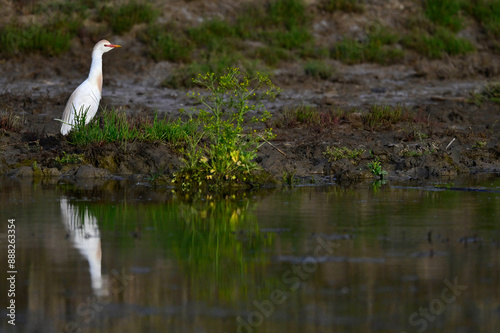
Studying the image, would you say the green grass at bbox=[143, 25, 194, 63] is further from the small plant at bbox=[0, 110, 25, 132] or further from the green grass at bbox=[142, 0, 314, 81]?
the small plant at bbox=[0, 110, 25, 132]

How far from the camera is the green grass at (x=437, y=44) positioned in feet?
68.7

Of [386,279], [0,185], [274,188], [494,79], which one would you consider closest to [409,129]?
[274,188]

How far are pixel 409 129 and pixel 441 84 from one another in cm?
461

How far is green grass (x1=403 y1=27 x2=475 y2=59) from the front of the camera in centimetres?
2094

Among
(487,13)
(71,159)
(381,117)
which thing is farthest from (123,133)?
(487,13)

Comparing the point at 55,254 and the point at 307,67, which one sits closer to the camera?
the point at 55,254

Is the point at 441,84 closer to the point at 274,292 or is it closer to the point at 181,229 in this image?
the point at 181,229

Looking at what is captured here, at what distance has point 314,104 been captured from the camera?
17062 mm

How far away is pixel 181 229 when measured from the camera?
8.30 meters

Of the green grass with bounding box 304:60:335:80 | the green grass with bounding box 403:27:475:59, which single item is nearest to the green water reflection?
the green grass with bounding box 304:60:335:80

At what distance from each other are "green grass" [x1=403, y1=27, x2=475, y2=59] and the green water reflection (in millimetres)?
10912

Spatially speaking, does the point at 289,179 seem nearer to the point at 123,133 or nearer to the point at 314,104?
the point at 123,133
